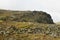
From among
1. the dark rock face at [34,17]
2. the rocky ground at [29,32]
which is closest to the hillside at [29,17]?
the dark rock face at [34,17]

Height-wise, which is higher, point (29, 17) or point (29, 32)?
point (29, 17)

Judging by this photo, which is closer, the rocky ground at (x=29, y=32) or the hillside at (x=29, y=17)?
the rocky ground at (x=29, y=32)

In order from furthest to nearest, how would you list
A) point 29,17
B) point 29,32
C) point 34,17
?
point 29,17
point 34,17
point 29,32

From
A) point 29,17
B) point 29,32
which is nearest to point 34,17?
point 29,17

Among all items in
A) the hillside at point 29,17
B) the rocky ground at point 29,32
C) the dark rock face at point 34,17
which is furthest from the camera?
the dark rock face at point 34,17

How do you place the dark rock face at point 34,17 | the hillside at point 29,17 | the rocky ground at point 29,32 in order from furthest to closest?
the dark rock face at point 34,17 → the hillside at point 29,17 → the rocky ground at point 29,32

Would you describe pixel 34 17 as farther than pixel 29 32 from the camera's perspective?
Yes

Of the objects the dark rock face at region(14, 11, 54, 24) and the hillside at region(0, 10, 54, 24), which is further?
the dark rock face at region(14, 11, 54, 24)

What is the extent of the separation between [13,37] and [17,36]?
0.86m

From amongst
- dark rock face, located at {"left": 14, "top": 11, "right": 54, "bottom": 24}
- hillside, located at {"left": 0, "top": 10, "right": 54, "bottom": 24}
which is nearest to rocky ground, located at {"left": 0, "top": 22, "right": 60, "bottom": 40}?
hillside, located at {"left": 0, "top": 10, "right": 54, "bottom": 24}

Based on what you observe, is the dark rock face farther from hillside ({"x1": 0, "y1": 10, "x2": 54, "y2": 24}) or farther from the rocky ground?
the rocky ground

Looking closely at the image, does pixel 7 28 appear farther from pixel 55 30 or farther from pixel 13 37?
pixel 55 30

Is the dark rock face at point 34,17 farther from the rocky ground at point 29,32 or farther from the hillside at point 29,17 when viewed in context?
the rocky ground at point 29,32

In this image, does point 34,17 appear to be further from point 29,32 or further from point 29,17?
point 29,32
